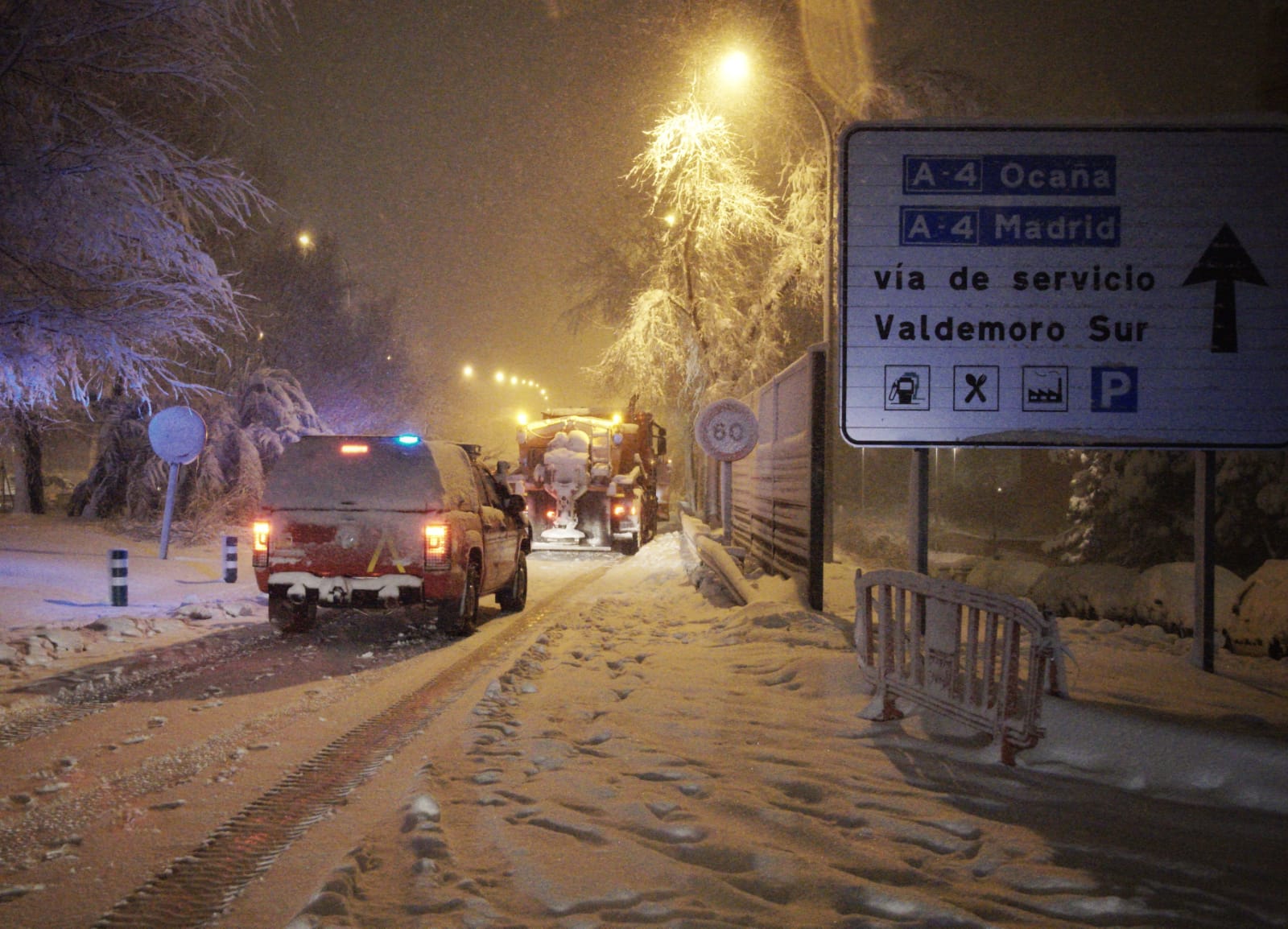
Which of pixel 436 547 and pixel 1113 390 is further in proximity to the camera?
pixel 436 547

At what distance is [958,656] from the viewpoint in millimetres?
5785

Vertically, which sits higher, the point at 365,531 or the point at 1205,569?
the point at 365,531

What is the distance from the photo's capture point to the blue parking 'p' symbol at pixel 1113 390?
7480 mm

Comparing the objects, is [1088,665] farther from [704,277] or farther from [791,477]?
[704,277]

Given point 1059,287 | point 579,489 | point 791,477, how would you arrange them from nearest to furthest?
point 1059,287
point 791,477
point 579,489

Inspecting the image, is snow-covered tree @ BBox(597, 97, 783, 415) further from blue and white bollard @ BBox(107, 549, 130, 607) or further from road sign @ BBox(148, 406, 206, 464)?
blue and white bollard @ BBox(107, 549, 130, 607)

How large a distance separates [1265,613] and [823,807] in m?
7.73

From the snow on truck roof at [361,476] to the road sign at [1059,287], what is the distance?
4.90 metres

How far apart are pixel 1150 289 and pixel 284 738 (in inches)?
295

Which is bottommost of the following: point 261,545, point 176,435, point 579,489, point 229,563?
point 229,563

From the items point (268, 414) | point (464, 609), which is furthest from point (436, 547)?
point (268, 414)

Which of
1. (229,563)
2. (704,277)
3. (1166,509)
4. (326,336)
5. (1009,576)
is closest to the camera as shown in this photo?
(1009,576)

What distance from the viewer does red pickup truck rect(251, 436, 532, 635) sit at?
9.80 m

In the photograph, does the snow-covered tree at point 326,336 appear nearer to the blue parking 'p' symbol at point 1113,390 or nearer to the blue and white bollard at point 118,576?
the blue and white bollard at point 118,576
